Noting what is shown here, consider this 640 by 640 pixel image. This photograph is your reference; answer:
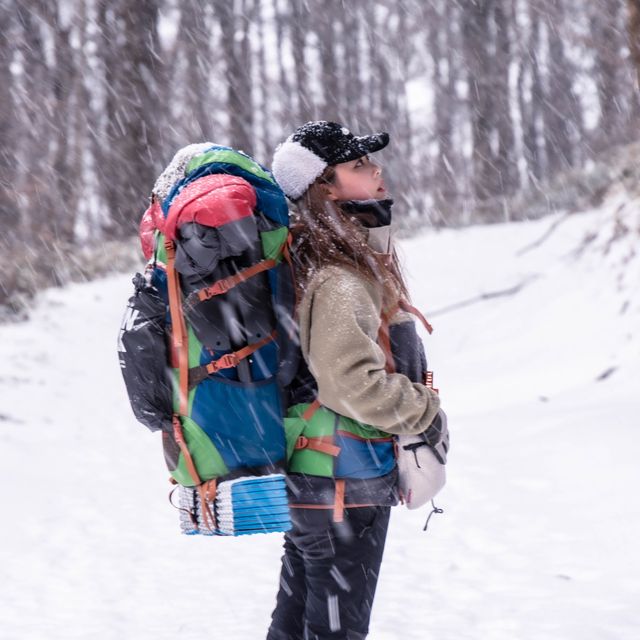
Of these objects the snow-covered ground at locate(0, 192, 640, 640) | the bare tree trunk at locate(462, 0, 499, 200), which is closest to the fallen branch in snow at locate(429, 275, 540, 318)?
the snow-covered ground at locate(0, 192, 640, 640)

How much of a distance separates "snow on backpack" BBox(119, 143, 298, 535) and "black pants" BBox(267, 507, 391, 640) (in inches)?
8.0

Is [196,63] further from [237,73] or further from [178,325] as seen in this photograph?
[178,325]

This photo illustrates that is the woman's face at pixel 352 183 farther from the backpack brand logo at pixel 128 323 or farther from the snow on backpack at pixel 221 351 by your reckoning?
A: the backpack brand logo at pixel 128 323

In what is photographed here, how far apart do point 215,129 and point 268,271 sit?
23.6 metres

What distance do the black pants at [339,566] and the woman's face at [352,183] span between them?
881mm

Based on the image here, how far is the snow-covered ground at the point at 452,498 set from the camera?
13.1 feet

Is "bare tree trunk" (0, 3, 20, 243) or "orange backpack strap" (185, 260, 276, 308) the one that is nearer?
"orange backpack strap" (185, 260, 276, 308)

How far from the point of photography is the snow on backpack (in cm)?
202

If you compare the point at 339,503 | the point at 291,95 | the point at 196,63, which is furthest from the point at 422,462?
the point at 291,95

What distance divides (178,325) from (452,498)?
4190 millimetres

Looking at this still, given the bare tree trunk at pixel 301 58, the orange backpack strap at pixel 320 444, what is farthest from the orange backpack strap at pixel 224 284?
the bare tree trunk at pixel 301 58

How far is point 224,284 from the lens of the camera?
2.03 metres

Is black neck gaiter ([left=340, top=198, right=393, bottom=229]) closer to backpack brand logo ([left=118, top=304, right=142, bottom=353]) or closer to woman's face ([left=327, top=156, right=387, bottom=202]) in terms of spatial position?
woman's face ([left=327, top=156, right=387, bottom=202])

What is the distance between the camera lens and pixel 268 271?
212 cm
